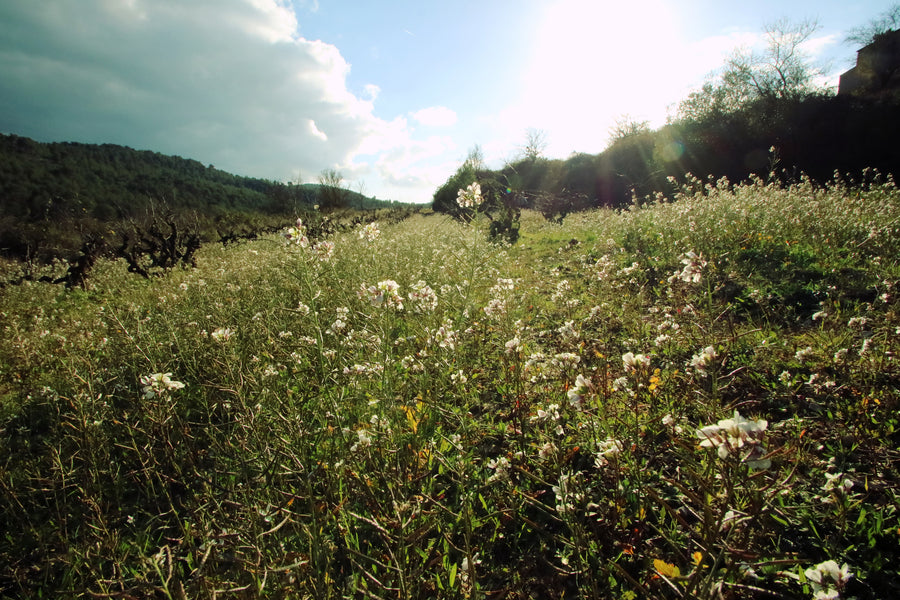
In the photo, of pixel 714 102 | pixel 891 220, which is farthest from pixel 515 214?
pixel 714 102

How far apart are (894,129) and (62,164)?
Answer: 63.7 m

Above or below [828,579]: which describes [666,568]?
below

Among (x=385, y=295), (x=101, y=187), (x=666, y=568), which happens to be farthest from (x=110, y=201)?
(x=666, y=568)

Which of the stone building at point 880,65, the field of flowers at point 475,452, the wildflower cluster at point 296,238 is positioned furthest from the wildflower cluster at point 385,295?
the stone building at point 880,65

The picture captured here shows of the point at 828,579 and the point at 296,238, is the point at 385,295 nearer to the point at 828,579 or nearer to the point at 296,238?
the point at 296,238

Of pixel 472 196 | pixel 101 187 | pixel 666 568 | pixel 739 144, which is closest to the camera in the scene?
pixel 666 568

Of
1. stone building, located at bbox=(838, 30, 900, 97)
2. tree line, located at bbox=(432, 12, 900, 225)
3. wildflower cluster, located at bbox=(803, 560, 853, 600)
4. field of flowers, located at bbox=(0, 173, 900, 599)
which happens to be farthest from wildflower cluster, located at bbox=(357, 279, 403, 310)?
stone building, located at bbox=(838, 30, 900, 97)

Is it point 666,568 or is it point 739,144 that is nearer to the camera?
point 666,568

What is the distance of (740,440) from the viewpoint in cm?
92

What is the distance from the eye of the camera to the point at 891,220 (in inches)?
198

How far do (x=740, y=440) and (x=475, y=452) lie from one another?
1.58 meters

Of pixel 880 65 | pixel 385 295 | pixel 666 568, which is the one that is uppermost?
pixel 880 65

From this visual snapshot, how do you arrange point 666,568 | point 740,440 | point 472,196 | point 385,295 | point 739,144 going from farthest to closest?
point 739,144, point 472,196, point 385,295, point 666,568, point 740,440

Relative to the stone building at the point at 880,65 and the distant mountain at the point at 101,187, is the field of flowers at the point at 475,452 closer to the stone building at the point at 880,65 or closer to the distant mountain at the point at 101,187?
the distant mountain at the point at 101,187
